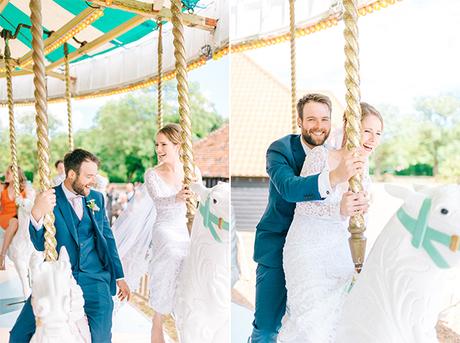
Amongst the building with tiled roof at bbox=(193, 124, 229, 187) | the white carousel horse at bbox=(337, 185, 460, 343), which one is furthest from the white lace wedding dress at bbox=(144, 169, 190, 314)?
the white carousel horse at bbox=(337, 185, 460, 343)

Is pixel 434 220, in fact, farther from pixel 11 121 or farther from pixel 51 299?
pixel 11 121

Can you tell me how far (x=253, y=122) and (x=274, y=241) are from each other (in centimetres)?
54

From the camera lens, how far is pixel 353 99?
0.70m

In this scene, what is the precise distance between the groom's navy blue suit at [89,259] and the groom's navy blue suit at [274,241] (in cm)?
34

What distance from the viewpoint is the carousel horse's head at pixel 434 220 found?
57cm

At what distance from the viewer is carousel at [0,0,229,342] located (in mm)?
832

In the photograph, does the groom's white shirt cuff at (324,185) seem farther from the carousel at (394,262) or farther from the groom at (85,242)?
the groom at (85,242)

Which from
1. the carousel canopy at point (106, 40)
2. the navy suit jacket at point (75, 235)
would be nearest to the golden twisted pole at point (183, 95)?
the carousel canopy at point (106, 40)

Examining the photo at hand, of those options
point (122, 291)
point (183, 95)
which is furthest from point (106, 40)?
point (122, 291)

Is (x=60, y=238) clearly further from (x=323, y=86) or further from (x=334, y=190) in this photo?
(x=323, y=86)

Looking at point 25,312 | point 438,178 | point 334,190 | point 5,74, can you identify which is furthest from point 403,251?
point 438,178

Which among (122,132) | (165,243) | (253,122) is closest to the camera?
(165,243)

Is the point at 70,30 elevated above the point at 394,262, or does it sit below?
above

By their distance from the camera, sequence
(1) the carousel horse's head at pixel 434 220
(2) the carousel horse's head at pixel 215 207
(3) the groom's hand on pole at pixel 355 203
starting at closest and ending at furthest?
(1) the carousel horse's head at pixel 434 220 → (3) the groom's hand on pole at pixel 355 203 → (2) the carousel horse's head at pixel 215 207
